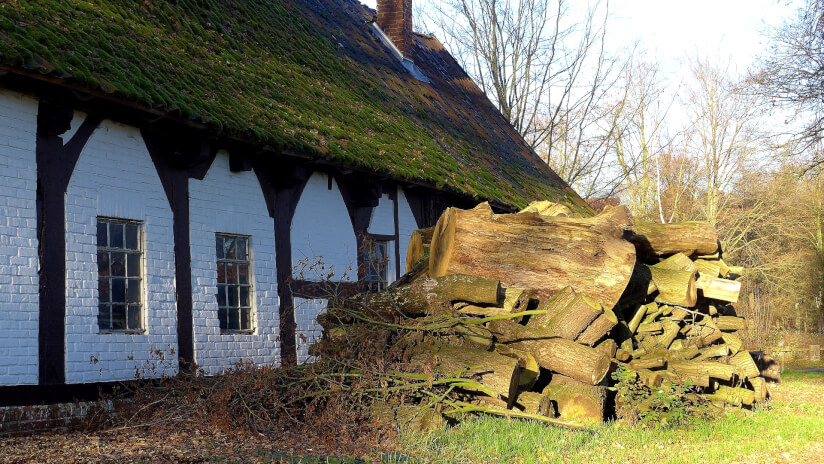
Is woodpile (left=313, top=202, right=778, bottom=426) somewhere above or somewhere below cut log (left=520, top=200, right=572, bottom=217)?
below

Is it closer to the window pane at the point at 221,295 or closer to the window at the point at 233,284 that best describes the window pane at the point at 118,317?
the window at the point at 233,284

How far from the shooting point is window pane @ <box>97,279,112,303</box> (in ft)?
29.3

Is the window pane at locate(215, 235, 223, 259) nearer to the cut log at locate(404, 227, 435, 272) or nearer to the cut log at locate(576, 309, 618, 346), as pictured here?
the cut log at locate(404, 227, 435, 272)

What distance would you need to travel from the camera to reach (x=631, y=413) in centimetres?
796

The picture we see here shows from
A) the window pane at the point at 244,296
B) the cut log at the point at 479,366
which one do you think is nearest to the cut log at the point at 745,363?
the cut log at the point at 479,366

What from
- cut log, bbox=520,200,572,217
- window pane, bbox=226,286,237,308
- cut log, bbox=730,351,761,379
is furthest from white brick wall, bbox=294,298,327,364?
cut log, bbox=730,351,761,379

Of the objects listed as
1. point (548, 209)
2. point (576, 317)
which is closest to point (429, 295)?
point (576, 317)

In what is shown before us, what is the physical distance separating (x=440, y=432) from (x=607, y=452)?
144 cm

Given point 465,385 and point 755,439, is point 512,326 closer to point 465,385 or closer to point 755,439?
point 465,385

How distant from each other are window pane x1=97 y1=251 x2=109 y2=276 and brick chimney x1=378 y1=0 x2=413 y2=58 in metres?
13.2

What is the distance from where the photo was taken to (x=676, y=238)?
9.55m

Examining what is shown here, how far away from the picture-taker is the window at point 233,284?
1066cm

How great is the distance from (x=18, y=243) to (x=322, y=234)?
516 cm

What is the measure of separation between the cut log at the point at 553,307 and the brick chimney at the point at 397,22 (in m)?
14.0
